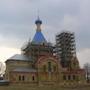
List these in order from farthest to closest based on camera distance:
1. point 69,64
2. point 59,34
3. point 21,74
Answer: point 59,34, point 69,64, point 21,74

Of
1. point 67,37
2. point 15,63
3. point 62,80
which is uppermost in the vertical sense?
point 67,37

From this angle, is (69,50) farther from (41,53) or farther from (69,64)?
(41,53)

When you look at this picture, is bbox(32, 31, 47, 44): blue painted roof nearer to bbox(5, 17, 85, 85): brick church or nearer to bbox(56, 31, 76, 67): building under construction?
bbox(5, 17, 85, 85): brick church

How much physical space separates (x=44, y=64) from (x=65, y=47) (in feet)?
34.8

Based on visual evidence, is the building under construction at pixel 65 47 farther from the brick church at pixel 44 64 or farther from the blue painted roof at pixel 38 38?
the blue painted roof at pixel 38 38

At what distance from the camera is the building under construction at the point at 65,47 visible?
219 ft

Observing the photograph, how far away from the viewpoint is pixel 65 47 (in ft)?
220

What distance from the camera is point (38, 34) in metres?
65.4

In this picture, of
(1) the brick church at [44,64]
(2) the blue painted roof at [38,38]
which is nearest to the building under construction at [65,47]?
(1) the brick church at [44,64]

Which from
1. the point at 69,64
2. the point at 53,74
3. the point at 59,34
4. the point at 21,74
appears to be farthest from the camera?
the point at 59,34

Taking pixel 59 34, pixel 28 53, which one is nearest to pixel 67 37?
pixel 59 34

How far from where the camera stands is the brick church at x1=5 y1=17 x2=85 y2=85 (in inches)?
2213

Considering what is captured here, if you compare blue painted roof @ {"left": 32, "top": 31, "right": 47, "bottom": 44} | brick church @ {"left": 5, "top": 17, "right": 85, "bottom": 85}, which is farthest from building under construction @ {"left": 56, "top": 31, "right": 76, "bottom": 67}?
blue painted roof @ {"left": 32, "top": 31, "right": 47, "bottom": 44}

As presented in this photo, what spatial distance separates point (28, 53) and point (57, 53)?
883cm
